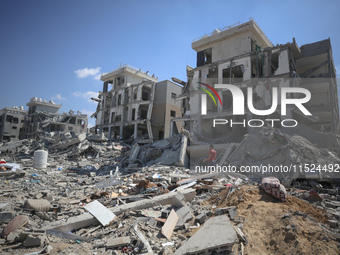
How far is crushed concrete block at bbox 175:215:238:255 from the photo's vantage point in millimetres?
2836

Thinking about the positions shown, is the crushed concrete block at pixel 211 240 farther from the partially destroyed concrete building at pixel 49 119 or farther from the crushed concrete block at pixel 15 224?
the partially destroyed concrete building at pixel 49 119

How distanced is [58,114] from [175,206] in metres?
54.3

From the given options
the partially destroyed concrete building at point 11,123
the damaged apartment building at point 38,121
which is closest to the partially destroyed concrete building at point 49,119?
the damaged apartment building at point 38,121

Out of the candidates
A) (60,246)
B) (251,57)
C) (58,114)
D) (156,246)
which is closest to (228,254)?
(156,246)

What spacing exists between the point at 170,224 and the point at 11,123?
62.2 metres

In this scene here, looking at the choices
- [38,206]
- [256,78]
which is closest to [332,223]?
[38,206]

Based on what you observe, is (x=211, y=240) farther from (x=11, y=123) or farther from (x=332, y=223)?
(x=11, y=123)

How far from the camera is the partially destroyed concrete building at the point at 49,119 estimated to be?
46812 mm

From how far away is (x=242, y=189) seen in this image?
5238 mm

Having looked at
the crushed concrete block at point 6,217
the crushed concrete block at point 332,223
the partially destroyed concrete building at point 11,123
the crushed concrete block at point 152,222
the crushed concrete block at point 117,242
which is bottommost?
the crushed concrete block at point 117,242

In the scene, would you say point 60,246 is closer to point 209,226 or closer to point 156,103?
point 209,226

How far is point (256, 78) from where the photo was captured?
65.2 ft

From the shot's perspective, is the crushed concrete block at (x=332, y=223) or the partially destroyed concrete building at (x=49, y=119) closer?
the crushed concrete block at (x=332, y=223)

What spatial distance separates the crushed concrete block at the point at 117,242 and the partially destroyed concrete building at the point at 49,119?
4835 cm
